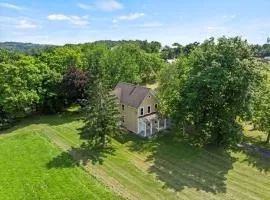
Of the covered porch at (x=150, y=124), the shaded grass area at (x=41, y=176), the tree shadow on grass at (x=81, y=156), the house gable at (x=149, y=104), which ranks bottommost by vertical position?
the shaded grass area at (x=41, y=176)

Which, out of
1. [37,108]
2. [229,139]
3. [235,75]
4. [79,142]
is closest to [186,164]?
[229,139]

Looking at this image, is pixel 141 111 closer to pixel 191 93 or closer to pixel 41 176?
pixel 191 93

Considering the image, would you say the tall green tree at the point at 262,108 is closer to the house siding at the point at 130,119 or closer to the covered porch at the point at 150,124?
the covered porch at the point at 150,124

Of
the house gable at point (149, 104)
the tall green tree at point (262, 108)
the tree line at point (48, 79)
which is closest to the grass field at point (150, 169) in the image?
the house gable at point (149, 104)

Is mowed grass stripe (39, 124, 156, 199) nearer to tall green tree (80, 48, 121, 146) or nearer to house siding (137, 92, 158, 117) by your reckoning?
tall green tree (80, 48, 121, 146)

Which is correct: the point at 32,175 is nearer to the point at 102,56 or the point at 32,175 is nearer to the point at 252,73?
the point at 252,73
